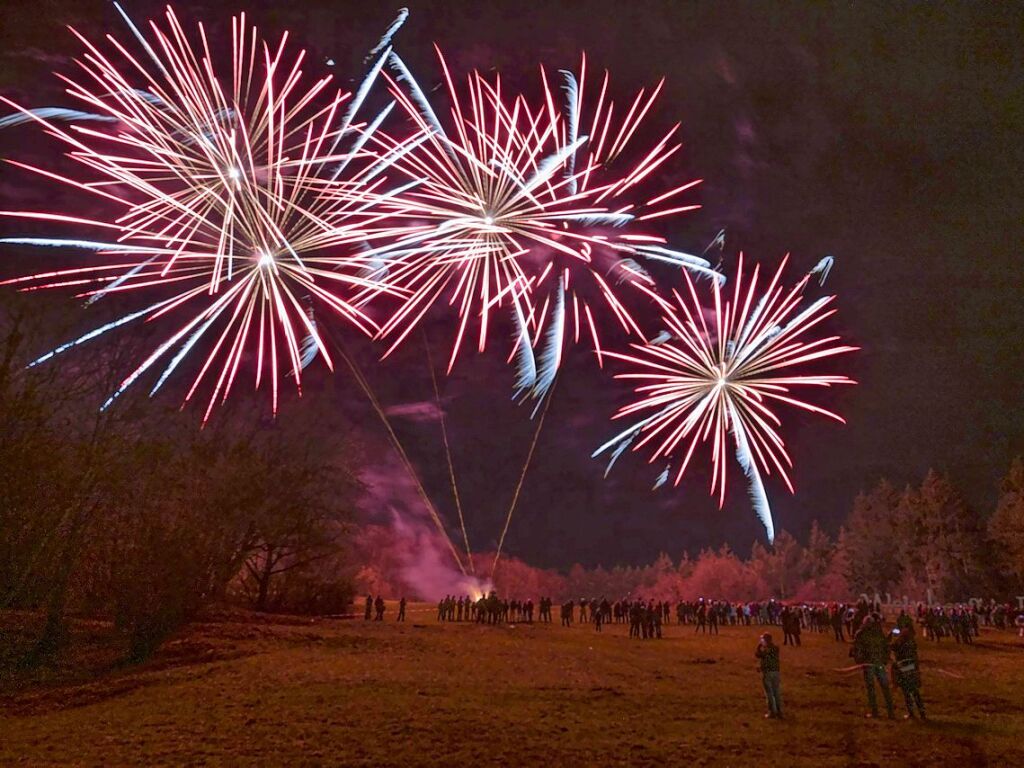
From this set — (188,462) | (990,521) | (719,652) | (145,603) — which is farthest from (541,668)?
(990,521)

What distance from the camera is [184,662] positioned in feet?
60.9

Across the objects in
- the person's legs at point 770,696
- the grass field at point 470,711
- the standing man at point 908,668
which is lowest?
the grass field at point 470,711

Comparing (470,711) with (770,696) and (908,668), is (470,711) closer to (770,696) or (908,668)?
(770,696)

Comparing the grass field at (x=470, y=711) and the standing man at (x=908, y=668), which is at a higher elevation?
the standing man at (x=908, y=668)

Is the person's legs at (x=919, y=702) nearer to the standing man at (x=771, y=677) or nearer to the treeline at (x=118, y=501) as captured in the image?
the standing man at (x=771, y=677)

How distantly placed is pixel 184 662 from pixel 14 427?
7347 millimetres

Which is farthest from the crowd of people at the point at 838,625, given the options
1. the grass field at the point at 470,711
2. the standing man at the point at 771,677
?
the grass field at the point at 470,711

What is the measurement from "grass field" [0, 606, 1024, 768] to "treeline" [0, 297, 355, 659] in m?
2.13

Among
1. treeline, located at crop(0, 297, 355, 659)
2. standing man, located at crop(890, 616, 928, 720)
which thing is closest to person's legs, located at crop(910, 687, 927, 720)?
standing man, located at crop(890, 616, 928, 720)

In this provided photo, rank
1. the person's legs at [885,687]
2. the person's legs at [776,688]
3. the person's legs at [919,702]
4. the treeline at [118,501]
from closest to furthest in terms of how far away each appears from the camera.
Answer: the person's legs at [919,702]
the person's legs at [885,687]
the person's legs at [776,688]
the treeline at [118,501]

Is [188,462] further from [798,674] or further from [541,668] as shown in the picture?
[798,674]

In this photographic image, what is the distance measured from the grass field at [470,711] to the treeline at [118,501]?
213cm

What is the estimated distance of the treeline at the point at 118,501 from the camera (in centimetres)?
1606

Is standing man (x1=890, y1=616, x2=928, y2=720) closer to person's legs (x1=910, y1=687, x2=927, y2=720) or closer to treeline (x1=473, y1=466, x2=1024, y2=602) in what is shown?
person's legs (x1=910, y1=687, x2=927, y2=720)
